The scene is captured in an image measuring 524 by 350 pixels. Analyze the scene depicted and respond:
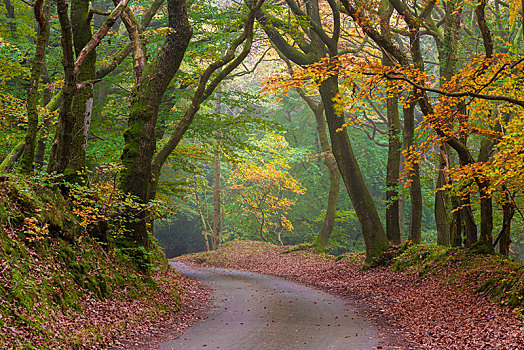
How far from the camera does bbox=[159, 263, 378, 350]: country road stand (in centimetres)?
644

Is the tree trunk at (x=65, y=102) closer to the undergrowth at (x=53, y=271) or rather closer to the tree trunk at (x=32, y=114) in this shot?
the tree trunk at (x=32, y=114)

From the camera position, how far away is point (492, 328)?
21.4ft

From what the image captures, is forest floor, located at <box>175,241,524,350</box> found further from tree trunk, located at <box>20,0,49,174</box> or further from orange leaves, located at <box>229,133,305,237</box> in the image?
orange leaves, located at <box>229,133,305,237</box>

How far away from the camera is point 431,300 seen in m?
9.05

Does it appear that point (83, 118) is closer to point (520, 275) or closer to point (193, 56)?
point (193, 56)

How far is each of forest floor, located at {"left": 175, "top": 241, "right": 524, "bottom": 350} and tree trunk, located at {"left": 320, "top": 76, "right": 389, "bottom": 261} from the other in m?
0.94

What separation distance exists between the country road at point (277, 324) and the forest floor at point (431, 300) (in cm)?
60

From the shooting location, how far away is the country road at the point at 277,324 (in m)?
6.44

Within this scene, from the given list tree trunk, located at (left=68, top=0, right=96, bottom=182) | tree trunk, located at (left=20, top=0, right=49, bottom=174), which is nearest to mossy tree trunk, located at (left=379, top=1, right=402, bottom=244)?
tree trunk, located at (left=68, top=0, right=96, bottom=182)

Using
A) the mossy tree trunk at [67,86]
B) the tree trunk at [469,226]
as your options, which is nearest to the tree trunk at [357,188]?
the tree trunk at [469,226]

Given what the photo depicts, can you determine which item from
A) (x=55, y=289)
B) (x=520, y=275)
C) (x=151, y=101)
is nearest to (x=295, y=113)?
(x=151, y=101)

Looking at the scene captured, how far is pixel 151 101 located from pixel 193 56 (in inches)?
166

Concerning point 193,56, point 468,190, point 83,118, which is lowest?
point 468,190

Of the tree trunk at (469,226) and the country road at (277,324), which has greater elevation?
the tree trunk at (469,226)
